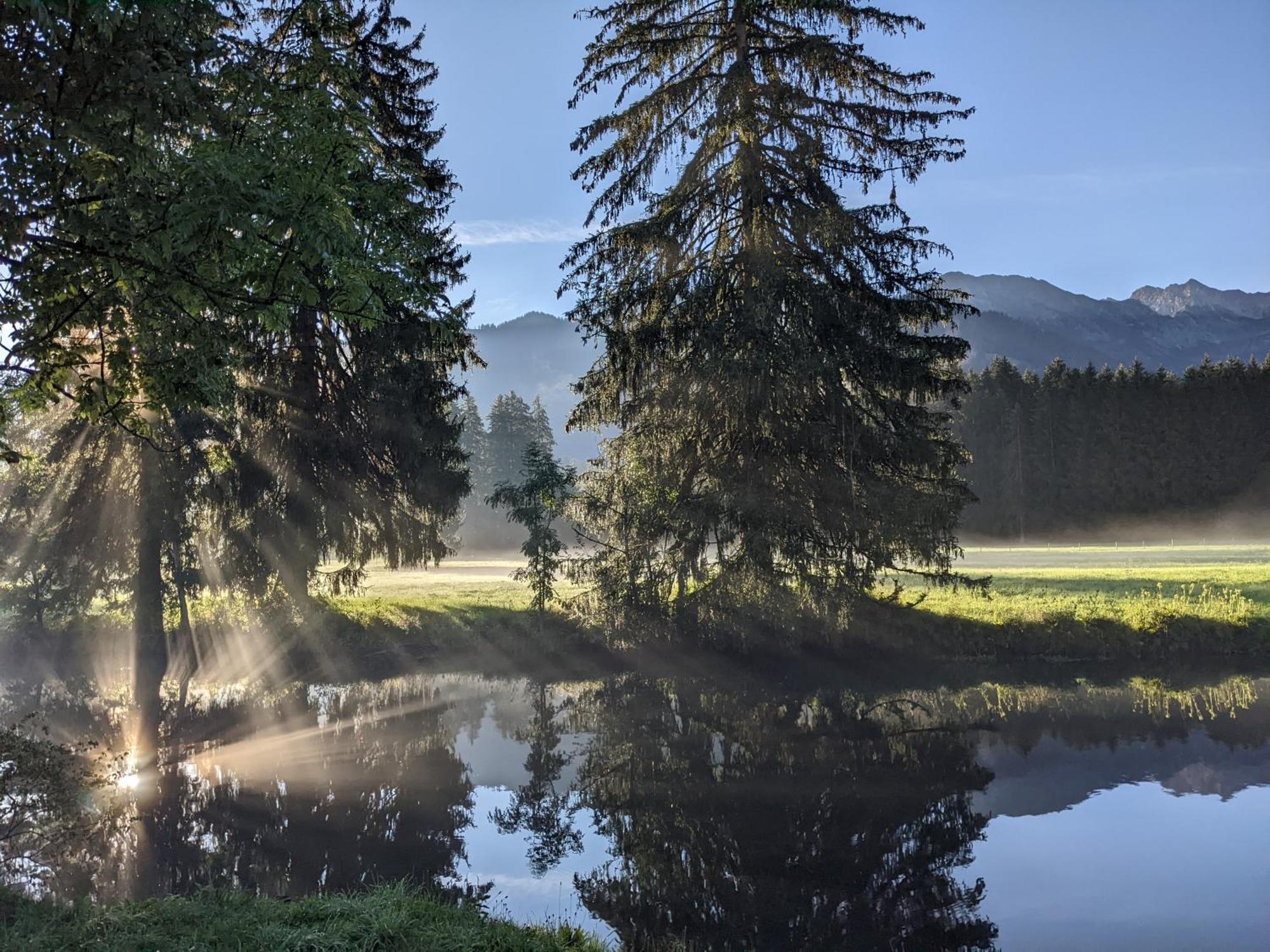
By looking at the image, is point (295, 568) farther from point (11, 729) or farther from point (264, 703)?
point (11, 729)

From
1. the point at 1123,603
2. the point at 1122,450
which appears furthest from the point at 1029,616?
the point at 1122,450

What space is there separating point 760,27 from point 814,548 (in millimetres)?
11820

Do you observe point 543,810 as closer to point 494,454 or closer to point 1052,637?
point 1052,637

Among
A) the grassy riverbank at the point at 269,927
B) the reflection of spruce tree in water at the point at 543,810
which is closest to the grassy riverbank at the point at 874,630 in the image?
the reflection of spruce tree in water at the point at 543,810

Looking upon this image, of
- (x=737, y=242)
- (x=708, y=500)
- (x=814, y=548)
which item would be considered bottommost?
(x=814, y=548)

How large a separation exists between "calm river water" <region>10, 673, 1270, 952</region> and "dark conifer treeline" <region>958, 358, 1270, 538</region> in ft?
156

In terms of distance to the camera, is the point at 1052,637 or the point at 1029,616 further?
the point at 1029,616

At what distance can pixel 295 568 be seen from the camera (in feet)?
63.4

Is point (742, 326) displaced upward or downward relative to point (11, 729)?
upward

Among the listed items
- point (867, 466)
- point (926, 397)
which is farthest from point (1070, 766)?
point (926, 397)

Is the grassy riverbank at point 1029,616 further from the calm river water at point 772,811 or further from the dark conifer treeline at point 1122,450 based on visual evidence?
the dark conifer treeline at point 1122,450

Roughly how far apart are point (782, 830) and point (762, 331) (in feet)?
31.5

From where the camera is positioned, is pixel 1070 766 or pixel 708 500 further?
pixel 708 500

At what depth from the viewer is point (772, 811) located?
1073 centimetres
